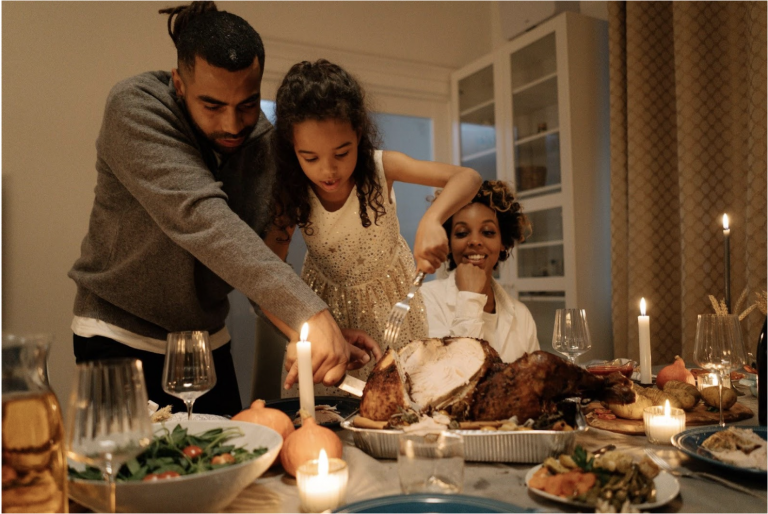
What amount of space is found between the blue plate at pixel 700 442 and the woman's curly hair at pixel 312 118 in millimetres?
931

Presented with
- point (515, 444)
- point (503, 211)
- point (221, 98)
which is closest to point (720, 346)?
point (515, 444)

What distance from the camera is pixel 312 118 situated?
4.28 ft

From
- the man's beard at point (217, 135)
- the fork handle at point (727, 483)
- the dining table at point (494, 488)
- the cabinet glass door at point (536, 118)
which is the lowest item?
the dining table at point (494, 488)

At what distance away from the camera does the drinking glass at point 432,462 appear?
667 millimetres

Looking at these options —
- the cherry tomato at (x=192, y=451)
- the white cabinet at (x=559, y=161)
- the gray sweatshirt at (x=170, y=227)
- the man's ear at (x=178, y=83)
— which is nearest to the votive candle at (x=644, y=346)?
the gray sweatshirt at (x=170, y=227)

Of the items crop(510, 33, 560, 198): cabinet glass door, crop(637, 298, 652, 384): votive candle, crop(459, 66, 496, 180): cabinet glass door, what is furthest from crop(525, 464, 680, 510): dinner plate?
crop(459, 66, 496, 180): cabinet glass door

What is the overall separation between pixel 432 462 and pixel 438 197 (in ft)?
2.79

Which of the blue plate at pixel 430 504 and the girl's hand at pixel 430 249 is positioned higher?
the girl's hand at pixel 430 249

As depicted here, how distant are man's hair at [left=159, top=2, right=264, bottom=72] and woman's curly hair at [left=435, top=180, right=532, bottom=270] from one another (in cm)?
109

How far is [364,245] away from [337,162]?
1.09 ft

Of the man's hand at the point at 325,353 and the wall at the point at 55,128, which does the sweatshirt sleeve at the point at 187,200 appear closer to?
the man's hand at the point at 325,353

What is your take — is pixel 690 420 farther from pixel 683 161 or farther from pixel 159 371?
pixel 683 161

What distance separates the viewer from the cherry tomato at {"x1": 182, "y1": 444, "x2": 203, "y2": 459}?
0.71 metres

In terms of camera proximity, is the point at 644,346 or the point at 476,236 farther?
the point at 476,236
